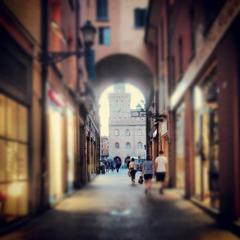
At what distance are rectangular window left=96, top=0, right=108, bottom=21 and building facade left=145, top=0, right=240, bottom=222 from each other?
569 inches

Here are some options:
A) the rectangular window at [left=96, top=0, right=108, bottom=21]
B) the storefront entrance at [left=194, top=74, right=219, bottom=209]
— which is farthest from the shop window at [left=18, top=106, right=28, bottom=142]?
the rectangular window at [left=96, top=0, right=108, bottom=21]

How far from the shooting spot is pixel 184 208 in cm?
1549

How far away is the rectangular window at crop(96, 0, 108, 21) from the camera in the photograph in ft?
131

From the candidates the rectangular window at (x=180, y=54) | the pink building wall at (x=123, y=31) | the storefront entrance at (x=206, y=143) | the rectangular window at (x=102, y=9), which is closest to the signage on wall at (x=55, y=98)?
the storefront entrance at (x=206, y=143)

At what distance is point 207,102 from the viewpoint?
14.7m

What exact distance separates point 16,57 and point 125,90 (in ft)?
350

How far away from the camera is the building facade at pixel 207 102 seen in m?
10.9

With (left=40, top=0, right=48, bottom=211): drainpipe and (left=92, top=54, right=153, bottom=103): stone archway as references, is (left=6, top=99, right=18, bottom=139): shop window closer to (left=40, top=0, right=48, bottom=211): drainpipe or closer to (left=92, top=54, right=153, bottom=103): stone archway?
(left=40, top=0, right=48, bottom=211): drainpipe

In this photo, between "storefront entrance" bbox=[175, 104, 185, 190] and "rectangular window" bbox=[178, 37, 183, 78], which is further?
"rectangular window" bbox=[178, 37, 183, 78]

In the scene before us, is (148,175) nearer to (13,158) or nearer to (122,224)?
(122,224)

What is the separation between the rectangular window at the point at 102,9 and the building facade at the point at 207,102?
14.5 metres

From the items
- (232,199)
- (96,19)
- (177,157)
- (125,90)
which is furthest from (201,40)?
(125,90)

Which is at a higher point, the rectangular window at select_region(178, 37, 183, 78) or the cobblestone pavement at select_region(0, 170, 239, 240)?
the rectangular window at select_region(178, 37, 183, 78)

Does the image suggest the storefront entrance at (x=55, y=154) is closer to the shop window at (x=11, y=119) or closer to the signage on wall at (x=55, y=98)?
the signage on wall at (x=55, y=98)
